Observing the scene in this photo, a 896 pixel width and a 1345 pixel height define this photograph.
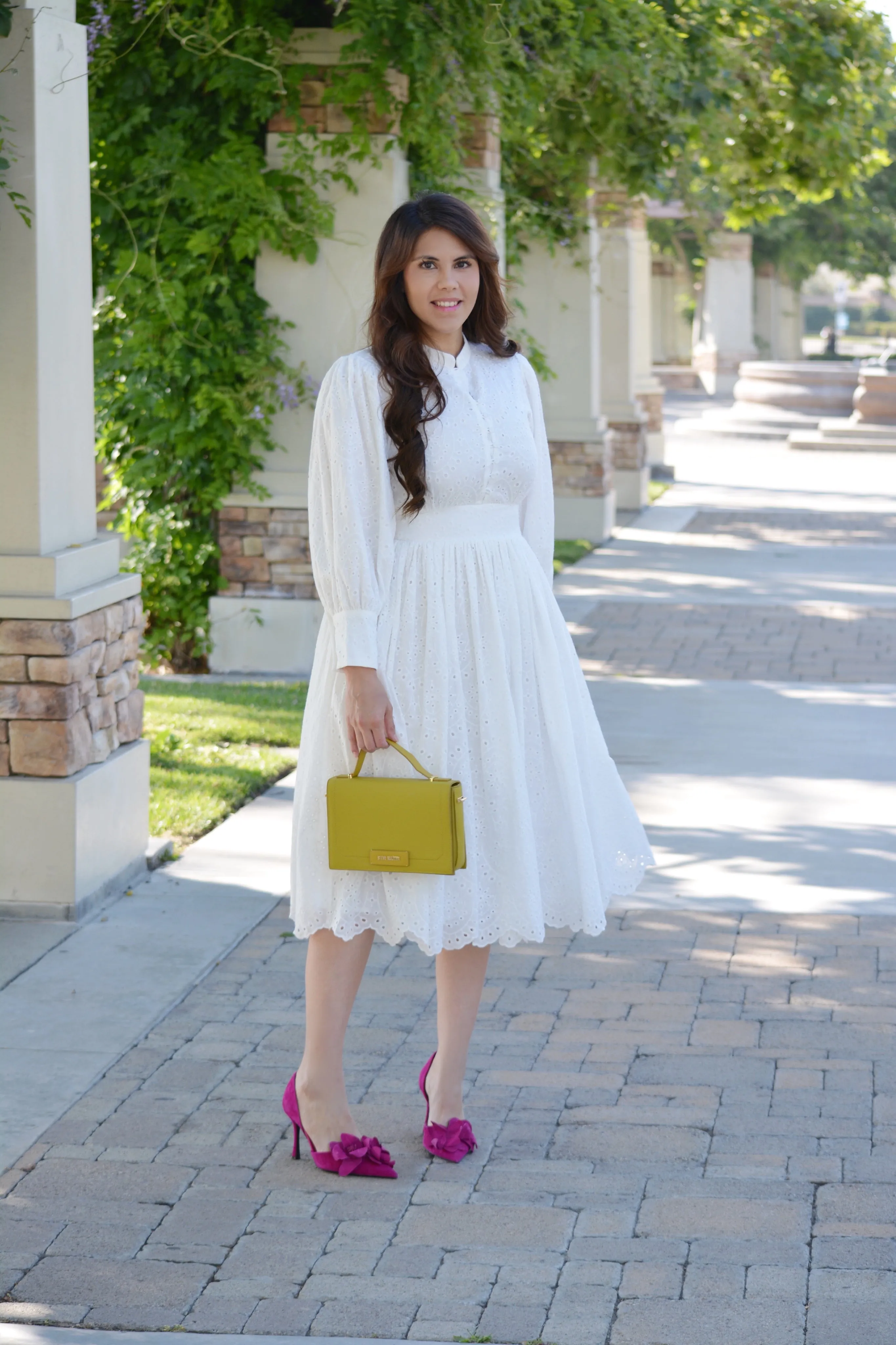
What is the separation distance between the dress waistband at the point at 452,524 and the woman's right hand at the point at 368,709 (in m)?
0.29

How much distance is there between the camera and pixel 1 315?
4.70 metres

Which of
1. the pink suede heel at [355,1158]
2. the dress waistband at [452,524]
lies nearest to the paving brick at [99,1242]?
the pink suede heel at [355,1158]

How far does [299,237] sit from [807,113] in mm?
4098

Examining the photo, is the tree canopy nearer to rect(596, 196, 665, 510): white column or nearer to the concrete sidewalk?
the concrete sidewalk

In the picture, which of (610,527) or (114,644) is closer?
(114,644)

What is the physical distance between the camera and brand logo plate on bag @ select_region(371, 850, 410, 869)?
307 cm

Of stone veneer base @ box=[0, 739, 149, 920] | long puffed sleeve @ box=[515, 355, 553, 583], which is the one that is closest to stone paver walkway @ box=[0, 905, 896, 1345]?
stone veneer base @ box=[0, 739, 149, 920]

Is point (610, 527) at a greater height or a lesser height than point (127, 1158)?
greater

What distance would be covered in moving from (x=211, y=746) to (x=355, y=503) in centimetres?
390

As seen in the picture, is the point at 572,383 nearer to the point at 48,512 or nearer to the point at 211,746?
the point at 211,746

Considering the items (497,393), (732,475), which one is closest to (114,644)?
(497,393)

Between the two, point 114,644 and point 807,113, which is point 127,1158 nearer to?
point 114,644

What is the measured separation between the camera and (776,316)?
142ft

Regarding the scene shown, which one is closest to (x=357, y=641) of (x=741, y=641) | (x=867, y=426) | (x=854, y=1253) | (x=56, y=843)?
(x=854, y=1253)
